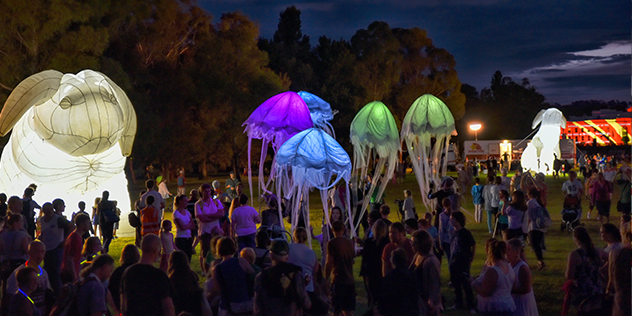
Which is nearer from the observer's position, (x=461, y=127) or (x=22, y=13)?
(x=22, y=13)

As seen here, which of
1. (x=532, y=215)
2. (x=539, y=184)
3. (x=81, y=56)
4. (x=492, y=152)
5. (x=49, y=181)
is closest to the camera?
(x=532, y=215)

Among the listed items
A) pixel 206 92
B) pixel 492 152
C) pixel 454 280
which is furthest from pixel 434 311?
pixel 492 152

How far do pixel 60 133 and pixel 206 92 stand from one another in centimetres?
2577

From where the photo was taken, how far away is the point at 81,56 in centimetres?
2367

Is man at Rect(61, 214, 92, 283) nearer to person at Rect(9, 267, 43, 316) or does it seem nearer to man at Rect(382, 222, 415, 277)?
person at Rect(9, 267, 43, 316)

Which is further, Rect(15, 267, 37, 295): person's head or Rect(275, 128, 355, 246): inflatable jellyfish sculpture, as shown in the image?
Rect(275, 128, 355, 246): inflatable jellyfish sculpture

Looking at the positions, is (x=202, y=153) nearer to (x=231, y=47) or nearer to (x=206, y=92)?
(x=206, y=92)

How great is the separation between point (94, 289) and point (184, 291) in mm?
703

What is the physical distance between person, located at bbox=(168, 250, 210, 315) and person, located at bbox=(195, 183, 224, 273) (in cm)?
447

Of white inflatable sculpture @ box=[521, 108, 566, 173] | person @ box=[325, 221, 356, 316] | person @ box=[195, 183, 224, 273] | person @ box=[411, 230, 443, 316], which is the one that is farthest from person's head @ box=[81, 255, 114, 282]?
white inflatable sculpture @ box=[521, 108, 566, 173]

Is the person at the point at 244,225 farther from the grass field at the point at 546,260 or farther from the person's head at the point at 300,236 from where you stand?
the person's head at the point at 300,236

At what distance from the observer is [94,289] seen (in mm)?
4691

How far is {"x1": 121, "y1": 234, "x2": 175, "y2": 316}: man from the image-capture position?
14.7 ft

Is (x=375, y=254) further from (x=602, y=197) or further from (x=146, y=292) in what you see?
(x=602, y=197)
